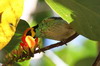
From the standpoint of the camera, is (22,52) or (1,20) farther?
(22,52)

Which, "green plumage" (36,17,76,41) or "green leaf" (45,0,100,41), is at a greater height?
"green leaf" (45,0,100,41)

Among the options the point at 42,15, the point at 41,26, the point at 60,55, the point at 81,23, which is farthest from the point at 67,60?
the point at 81,23

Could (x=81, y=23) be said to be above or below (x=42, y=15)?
above

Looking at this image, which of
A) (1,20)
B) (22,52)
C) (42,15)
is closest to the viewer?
(1,20)

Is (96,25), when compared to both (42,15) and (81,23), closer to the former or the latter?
(81,23)

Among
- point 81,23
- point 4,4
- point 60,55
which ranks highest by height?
point 4,4

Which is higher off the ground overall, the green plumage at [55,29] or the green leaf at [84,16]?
the green leaf at [84,16]

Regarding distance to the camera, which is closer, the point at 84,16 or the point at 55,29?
the point at 84,16

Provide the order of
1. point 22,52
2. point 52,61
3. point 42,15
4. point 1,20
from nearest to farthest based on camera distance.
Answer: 1. point 1,20
2. point 22,52
3. point 42,15
4. point 52,61
